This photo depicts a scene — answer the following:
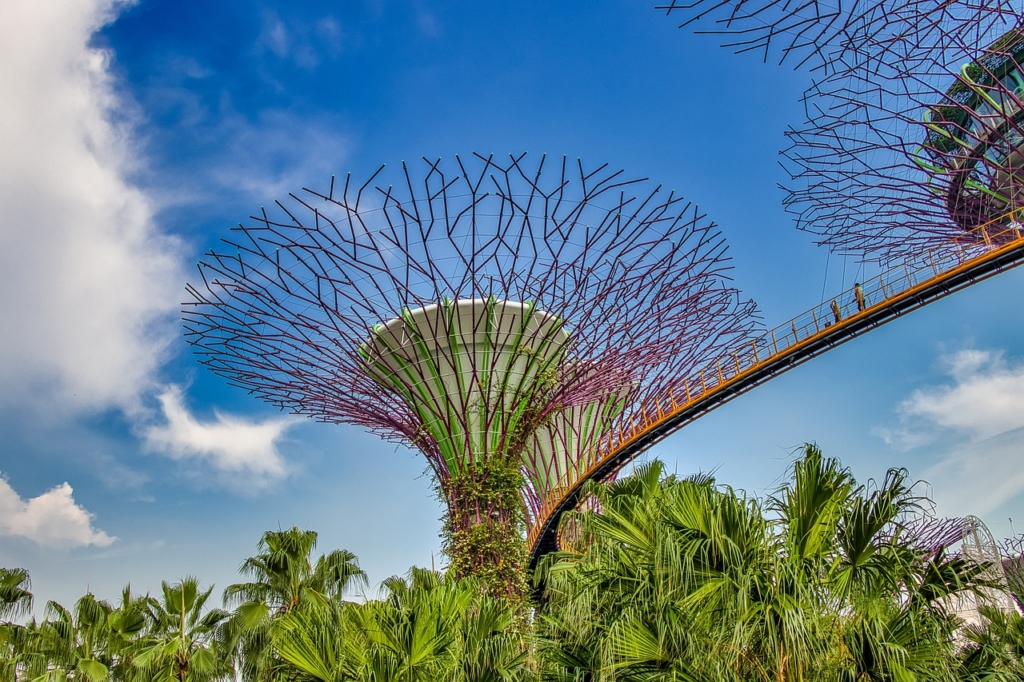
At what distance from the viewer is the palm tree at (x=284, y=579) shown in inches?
719

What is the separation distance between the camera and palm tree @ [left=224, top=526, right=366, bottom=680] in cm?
1825

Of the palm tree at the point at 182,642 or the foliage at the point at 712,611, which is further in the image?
the palm tree at the point at 182,642

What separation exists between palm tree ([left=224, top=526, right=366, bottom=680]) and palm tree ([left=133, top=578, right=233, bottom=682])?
48 cm

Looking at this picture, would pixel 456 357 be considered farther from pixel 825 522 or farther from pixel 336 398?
pixel 825 522

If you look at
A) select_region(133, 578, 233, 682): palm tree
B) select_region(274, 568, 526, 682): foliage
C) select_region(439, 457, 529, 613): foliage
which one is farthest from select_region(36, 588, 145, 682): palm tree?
select_region(274, 568, 526, 682): foliage

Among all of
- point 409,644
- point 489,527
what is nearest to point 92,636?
point 489,527

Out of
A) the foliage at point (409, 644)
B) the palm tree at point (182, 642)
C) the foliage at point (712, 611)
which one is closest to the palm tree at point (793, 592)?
the foliage at point (712, 611)

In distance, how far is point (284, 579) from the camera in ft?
62.8

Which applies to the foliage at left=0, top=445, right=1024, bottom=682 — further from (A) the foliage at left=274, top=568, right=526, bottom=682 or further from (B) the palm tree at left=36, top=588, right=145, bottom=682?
(B) the palm tree at left=36, top=588, right=145, bottom=682

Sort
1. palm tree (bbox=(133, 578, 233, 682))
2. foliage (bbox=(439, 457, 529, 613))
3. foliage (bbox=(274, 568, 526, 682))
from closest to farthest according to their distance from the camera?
foliage (bbox=(274, 568, 526, 682)), palm tree (bbox=(133, 578, 233, 682)), foliage (bbox=(439, 457, 529, 613))

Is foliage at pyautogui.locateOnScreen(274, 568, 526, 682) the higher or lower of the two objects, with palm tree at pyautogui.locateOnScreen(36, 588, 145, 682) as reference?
lower

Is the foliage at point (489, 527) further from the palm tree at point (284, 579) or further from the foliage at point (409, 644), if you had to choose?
the foliage at point (409, 644)

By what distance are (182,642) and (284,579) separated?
2.99 meters

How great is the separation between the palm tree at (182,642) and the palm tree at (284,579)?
48cm
